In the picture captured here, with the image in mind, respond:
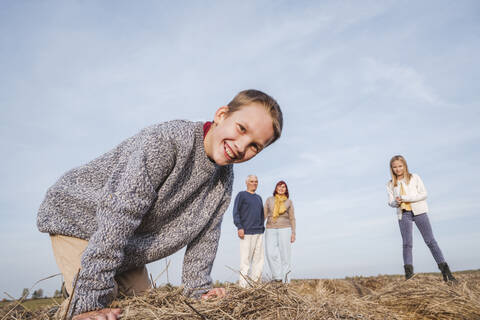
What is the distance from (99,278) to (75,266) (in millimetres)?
538

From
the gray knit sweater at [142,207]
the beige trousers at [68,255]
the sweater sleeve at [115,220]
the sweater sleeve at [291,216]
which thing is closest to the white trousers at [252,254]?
the sweater sleeve at [291,216]

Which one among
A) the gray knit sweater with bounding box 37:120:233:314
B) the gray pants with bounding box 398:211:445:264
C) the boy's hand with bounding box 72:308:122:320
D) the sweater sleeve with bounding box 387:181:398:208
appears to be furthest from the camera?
the sweater sleeve with bounding box 387:181:398:208

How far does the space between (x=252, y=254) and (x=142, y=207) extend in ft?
20.0

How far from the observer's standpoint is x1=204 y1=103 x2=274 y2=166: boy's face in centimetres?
226

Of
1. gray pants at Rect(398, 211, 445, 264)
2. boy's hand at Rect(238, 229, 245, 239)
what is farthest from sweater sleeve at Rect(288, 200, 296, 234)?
gray pants at Rect(398, 211, 445, 264)

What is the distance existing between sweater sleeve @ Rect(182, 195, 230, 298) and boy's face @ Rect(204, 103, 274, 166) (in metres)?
0.62

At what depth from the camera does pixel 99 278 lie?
1842 millimetres

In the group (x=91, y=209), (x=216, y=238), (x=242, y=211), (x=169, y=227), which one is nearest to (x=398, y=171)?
(x=242, y=211)

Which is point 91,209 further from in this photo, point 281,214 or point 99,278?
point 281,214

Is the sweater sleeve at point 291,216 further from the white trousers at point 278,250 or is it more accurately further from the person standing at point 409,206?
the person standing at point 409,206

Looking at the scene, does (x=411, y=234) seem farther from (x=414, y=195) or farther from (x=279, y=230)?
(x=279, y=230)

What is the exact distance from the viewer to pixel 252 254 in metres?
7.82

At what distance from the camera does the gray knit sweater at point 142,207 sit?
1.89 metres

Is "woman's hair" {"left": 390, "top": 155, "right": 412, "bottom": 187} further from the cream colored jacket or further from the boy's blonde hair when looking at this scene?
the boy's blonde hair
